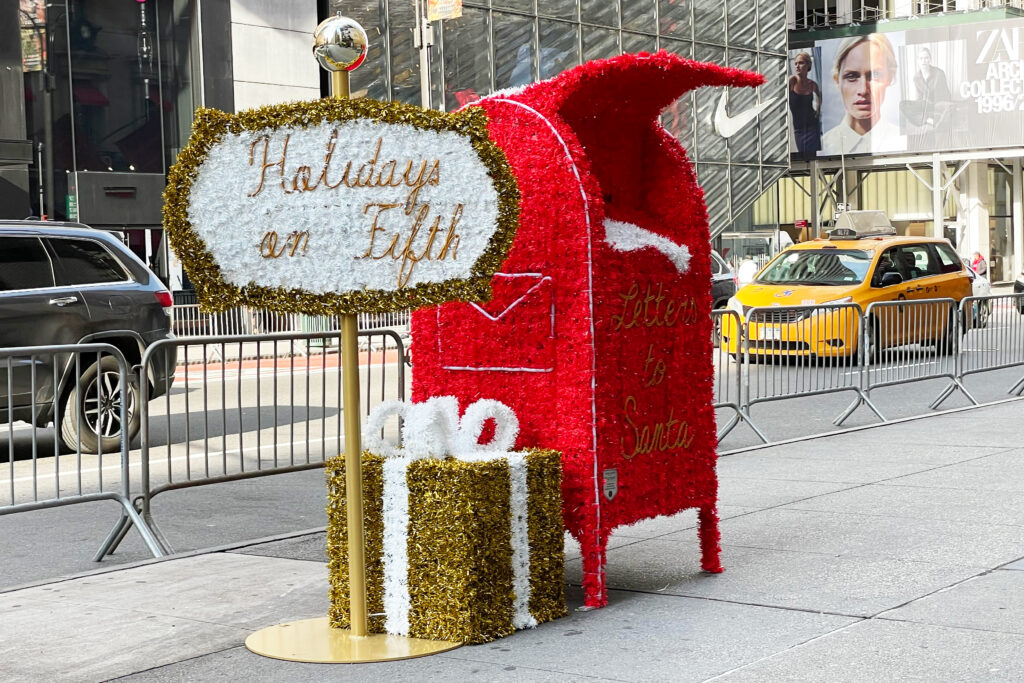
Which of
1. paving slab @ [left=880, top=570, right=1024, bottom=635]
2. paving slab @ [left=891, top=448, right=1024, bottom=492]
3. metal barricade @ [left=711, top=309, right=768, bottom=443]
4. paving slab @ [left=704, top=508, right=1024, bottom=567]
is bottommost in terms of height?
paving slab @ [left=880, top=570, right=1024, bottom=635]

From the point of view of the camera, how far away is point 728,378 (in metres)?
12.2

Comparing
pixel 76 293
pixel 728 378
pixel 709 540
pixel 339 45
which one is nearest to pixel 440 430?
pixel 339 45

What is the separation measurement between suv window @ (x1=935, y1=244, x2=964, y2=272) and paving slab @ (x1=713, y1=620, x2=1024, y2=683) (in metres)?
16.7

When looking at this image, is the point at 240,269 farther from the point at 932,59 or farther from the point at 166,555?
the point at 932,59

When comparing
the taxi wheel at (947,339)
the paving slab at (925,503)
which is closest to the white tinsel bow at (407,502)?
the paving slab at (925,503)

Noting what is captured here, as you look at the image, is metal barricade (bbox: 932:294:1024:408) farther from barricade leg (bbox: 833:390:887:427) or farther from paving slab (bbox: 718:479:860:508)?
paving slab (bbox: 718:479:860:508)

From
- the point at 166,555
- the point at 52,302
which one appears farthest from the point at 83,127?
the point at 166,555

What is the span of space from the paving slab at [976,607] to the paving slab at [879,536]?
449 millimetres

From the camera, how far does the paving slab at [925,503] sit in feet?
25.2

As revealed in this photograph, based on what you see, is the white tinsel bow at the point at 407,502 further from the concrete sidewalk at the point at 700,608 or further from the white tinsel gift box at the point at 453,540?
the concrete sidewalk at the point at 700,608

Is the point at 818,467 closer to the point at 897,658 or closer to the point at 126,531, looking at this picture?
the point at 126,531

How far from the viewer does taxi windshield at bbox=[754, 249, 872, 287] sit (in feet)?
64.6

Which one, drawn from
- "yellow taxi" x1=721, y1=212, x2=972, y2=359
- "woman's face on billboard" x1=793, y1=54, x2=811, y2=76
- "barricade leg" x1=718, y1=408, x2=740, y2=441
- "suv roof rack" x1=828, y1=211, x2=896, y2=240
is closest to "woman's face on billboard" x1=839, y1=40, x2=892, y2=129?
"woman's face on billboard" x1=793, y1=54, x2=811, y2=76

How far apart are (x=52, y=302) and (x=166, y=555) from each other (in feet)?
16.8
